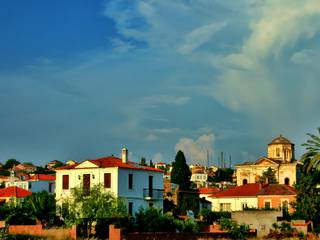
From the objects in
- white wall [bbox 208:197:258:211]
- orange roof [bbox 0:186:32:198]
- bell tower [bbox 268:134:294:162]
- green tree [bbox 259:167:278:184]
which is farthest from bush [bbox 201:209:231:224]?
bell tower [bbox 268:134:294:162]

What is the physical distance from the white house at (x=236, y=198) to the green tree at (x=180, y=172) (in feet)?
76.7

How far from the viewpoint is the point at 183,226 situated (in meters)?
44.0

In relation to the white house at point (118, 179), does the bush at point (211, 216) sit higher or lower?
lower

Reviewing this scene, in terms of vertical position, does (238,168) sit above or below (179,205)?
above

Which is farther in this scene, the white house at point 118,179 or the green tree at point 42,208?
the white house at point 118,179

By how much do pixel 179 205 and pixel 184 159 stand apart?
40797 mm

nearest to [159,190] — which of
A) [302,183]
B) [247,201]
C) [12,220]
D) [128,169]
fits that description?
[128,169]

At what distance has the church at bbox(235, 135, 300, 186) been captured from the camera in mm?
109625

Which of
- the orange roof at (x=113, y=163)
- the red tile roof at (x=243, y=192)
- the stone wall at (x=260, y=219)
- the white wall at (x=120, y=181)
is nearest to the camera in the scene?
the stone wall at (x=260, y=219)

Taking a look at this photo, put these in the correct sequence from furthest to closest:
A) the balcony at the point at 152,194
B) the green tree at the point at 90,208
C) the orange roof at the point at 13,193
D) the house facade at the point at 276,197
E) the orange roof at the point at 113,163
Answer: the house facade at the point at 276,197
the orange roof at the point at 13,193
the balcony at the point at 152,194
the orange roof at the point at 113,163
the green tree at the point at 90,208

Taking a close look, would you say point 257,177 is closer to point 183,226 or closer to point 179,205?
point 179,205

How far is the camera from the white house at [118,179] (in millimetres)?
55219

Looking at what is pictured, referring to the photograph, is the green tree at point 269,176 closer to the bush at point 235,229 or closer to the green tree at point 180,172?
the green tree at point 180,172

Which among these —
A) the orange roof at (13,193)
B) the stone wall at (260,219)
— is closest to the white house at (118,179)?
the stone wall at (260,219)
